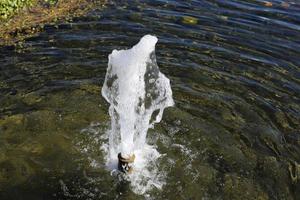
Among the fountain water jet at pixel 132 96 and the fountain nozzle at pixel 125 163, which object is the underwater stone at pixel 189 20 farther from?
the fountain nozzle at pixel 125 163

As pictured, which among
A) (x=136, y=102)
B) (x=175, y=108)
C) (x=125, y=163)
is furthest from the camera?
(x=175, y=108)

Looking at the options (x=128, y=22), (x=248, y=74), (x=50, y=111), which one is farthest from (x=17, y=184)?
(x=128, y=22)

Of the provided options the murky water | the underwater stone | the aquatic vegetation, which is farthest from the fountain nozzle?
the aquatic vegetation

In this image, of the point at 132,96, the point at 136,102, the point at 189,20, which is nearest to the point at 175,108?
the point at 136,102

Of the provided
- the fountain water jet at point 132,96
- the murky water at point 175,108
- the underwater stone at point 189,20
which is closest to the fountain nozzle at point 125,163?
the fountain water jet at point 132,96

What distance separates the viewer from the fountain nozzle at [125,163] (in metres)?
7.86

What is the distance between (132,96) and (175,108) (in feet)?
8.66

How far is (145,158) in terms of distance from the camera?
8.88m

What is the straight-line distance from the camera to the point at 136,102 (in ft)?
27.3

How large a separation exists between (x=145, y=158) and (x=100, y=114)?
74.2 inches

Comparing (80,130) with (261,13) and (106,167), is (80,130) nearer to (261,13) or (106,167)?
(106,167)

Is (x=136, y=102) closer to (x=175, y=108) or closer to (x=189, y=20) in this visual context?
(x=175, y=108)

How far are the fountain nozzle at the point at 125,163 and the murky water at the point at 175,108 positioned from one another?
0.91 ft

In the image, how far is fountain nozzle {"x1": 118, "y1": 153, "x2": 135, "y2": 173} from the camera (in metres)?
7.86
